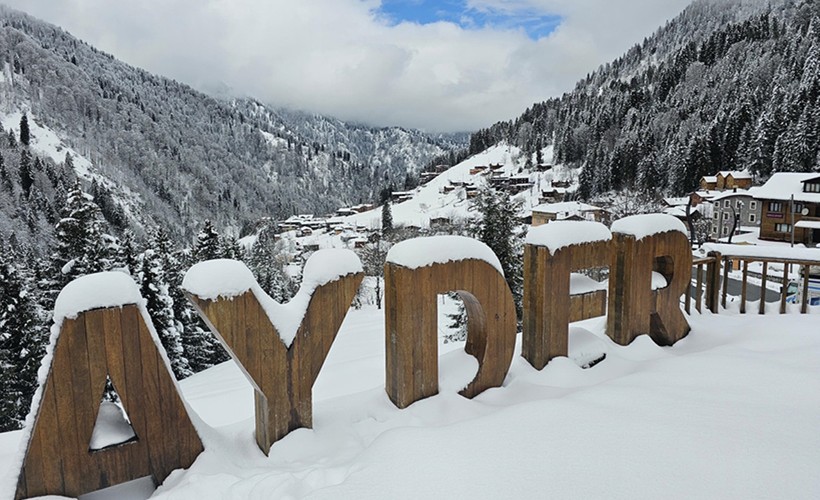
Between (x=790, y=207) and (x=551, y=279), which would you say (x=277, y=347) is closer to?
(x=551, y=279)

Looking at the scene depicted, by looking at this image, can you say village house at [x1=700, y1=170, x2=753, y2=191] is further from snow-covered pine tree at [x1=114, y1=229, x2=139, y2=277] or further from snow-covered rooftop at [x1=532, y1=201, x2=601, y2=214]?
snow-covered pine tree at [x1=114, y1=229, x2=139, y2=277]

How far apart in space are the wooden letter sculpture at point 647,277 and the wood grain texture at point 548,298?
0.35 m

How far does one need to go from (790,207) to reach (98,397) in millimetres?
37371

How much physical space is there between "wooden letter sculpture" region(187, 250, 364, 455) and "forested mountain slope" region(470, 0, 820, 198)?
5603cm

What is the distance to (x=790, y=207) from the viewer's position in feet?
96.3

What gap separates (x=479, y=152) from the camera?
136 meters

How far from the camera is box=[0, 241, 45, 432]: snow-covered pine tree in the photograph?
13.8 m

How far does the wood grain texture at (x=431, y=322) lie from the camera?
3.31 meters

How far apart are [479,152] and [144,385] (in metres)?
138

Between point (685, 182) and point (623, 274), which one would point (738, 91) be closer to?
point (685, 182)

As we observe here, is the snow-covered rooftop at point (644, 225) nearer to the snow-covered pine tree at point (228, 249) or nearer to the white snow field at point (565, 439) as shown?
the white snow field at point (565, 439)

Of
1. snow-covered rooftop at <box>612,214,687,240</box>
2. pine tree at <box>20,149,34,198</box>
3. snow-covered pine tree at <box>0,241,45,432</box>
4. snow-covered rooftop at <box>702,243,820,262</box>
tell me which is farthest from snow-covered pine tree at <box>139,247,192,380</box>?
pine tree at <box>20,149,34,198</box>

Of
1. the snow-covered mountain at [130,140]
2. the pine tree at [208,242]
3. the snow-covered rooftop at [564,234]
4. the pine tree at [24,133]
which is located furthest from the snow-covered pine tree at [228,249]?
the pine tree at [24,133]

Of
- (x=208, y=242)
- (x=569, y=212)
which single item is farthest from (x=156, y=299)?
(x=569, y=212)
